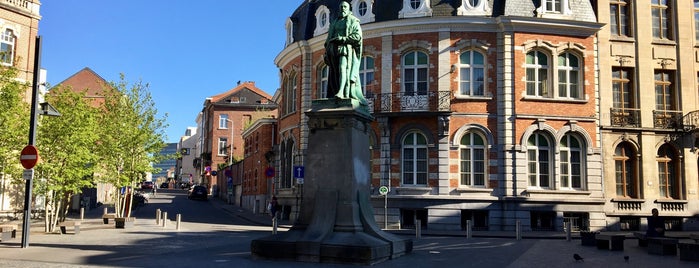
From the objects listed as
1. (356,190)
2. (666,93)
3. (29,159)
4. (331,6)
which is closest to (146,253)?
(29,159)

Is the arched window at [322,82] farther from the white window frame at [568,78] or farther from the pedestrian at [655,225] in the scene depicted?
the pedestrian at [655,225]

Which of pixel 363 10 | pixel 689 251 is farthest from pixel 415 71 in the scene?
pixel 689 251

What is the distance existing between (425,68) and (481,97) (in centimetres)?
A: 297

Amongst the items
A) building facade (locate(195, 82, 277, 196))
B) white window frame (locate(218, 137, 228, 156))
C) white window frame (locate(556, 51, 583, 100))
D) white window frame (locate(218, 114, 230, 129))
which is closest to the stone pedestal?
white window frame (locate(556, 51, 583, 100))

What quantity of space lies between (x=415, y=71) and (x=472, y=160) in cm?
498

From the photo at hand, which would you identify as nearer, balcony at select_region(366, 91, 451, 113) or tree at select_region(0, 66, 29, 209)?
tree at select_region(0, 66, 29, 209)

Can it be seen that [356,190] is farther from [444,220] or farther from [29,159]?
[444,220]

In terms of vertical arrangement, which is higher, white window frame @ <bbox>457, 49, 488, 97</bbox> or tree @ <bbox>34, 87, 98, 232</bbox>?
white window frame @ <bbox>457, 49, 488, 97</bbox>

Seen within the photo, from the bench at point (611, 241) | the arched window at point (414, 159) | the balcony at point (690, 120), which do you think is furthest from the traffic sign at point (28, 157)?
the balcony at point (690, 120)

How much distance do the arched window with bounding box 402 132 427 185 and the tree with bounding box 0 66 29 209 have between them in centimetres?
1590

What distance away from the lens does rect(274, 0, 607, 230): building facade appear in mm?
28281

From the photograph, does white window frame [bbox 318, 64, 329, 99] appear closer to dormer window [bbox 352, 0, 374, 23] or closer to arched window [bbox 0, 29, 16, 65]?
dormer window [bbox 352, 0, 374, 23]

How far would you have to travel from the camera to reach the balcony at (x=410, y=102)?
28656 millimetres

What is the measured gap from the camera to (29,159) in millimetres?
15867
